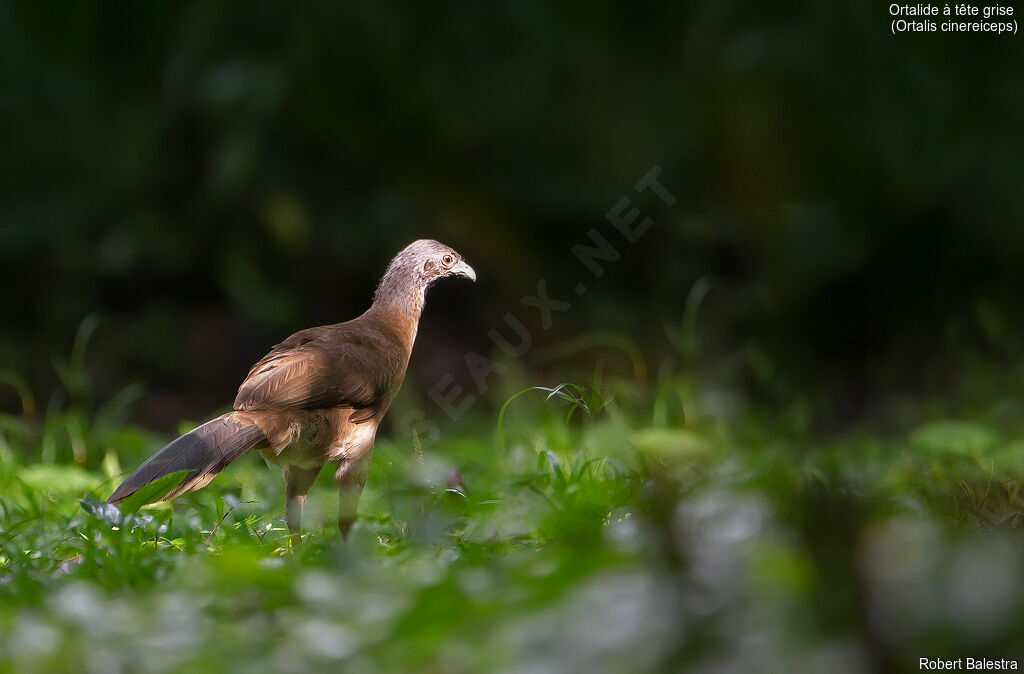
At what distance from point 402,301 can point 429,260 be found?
0.16 meters

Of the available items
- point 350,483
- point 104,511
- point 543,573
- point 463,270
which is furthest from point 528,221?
point 543,573

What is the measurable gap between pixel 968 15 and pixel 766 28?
2.99 ft

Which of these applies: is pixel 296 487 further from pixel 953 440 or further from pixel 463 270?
pixel 953 440

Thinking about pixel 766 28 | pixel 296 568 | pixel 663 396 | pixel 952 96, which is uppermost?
pixel 766 28

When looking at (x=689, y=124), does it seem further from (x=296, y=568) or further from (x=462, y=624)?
(x=462, y=624)

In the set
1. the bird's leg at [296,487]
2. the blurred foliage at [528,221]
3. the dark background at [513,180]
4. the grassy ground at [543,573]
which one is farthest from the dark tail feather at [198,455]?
the dark background at [513,180]

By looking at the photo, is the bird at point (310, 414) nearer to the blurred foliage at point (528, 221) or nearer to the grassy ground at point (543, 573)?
the grassy ground at point (543, 573)

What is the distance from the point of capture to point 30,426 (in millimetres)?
5207

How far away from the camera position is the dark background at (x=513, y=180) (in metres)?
5.64

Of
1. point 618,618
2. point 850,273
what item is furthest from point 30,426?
point 618,618

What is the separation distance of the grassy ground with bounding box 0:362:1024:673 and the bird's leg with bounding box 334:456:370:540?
59 millimetres

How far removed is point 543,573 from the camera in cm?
186

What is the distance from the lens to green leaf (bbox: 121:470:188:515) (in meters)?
2.81

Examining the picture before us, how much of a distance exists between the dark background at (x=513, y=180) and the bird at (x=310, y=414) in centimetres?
261
